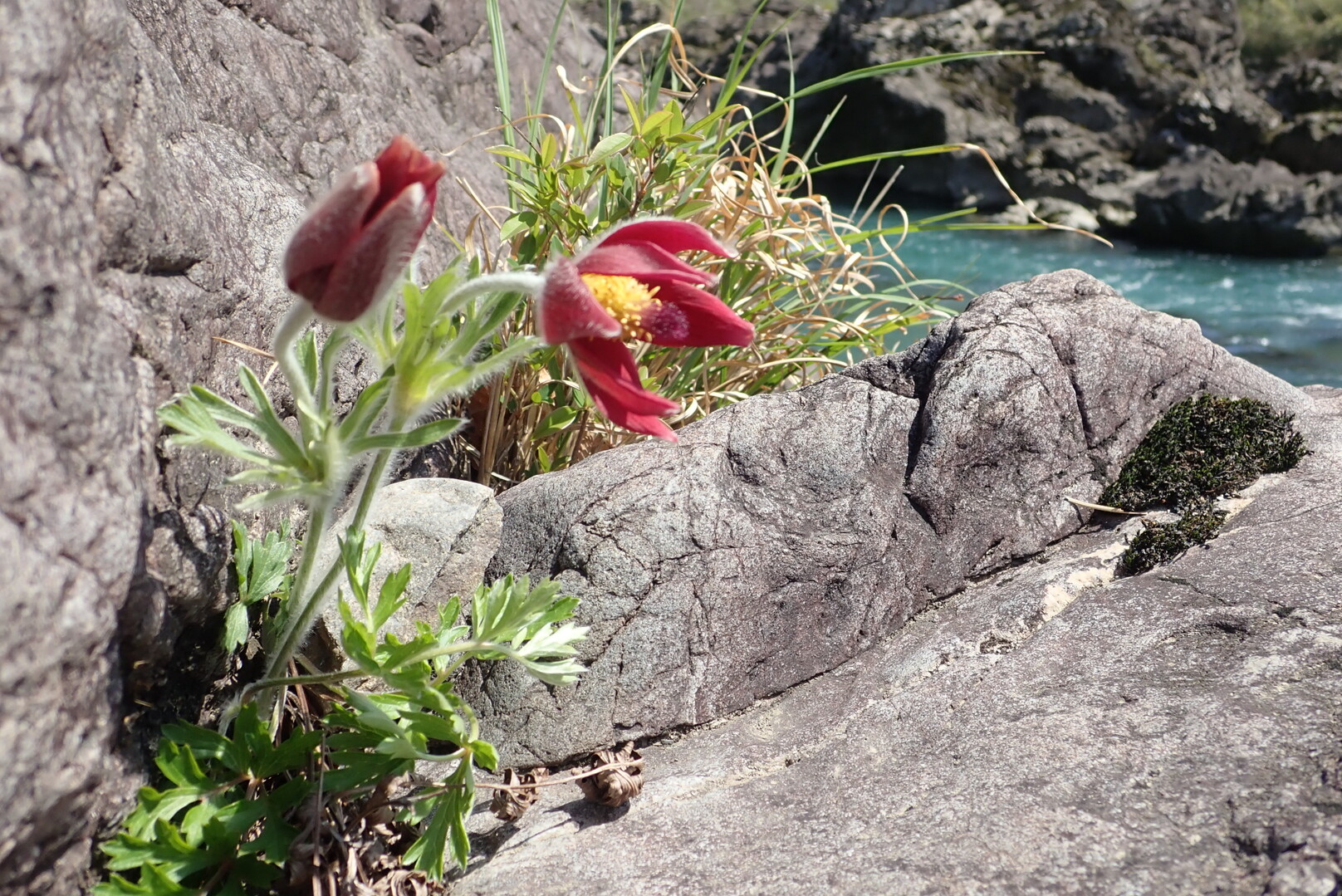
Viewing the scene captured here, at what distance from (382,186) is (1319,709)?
1.75m

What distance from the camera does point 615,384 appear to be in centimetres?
155

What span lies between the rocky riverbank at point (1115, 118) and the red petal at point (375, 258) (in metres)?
12.5

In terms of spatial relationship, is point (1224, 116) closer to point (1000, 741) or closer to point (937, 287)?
point (937, 287)

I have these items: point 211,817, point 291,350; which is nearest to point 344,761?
point 211,817

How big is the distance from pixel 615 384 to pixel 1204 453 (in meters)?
1.79

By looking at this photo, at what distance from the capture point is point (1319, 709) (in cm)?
175

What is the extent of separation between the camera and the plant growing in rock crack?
1387 mm

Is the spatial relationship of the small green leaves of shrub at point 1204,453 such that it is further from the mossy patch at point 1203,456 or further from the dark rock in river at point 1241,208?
the dark rock in river at point 1241,208

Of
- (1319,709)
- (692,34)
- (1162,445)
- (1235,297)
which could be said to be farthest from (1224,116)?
(1319,709)

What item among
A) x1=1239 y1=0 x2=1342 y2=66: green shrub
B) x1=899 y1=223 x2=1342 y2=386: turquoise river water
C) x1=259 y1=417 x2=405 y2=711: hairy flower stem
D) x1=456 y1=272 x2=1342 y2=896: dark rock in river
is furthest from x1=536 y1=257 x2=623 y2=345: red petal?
x1=1239 y1=0 x2=1342 y2=66: green shrub

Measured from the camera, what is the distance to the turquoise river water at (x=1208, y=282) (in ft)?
27.9

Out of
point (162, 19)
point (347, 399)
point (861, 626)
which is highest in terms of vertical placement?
point (162, 19)

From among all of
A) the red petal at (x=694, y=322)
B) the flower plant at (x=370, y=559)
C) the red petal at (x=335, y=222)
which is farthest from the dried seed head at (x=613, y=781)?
the red petal at (x=335, y=222)

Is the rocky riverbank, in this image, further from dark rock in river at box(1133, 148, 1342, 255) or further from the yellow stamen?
the yellow stamen
